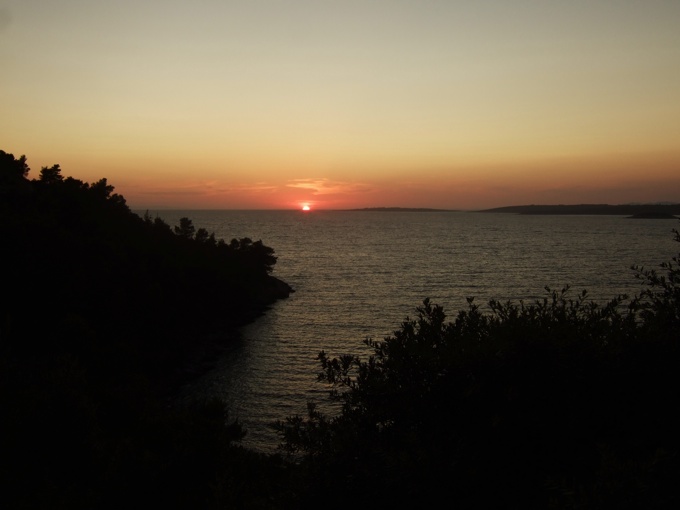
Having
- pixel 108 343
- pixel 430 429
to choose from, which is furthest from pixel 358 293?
pixel 430 429

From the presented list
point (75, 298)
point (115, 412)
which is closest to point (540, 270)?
point (75, 298)

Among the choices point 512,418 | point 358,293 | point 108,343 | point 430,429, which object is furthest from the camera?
point 358,293

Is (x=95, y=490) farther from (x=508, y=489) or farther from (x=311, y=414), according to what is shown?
(x=508, y=489)

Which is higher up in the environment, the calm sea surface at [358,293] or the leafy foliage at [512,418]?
the leafy foliage at [512,418]

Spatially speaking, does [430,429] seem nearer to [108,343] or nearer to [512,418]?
→ [512,418]

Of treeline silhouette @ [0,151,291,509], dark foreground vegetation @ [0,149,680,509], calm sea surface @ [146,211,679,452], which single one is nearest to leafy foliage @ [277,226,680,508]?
dark foreground vegetation @ [0,149,680,509]

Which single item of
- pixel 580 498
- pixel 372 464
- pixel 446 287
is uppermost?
pixel 580 498

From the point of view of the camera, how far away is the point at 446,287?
7812cm

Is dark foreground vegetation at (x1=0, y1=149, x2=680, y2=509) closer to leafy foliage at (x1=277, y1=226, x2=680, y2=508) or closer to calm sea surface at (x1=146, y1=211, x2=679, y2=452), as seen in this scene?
leafy foliage at (x1=277, y1=226, x2=680, y2=508)

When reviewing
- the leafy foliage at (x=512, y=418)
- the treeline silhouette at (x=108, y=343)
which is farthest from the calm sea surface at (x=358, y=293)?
the leafy foliage at (x=512, y=418)

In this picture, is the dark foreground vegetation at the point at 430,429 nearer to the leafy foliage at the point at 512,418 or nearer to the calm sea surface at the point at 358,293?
the leafy foliage at the point at 512,418

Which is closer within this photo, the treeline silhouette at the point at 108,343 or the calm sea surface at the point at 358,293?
the treeline silhouette at the point at 108,343

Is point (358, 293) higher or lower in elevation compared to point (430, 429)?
lower

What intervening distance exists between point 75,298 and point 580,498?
140ft
